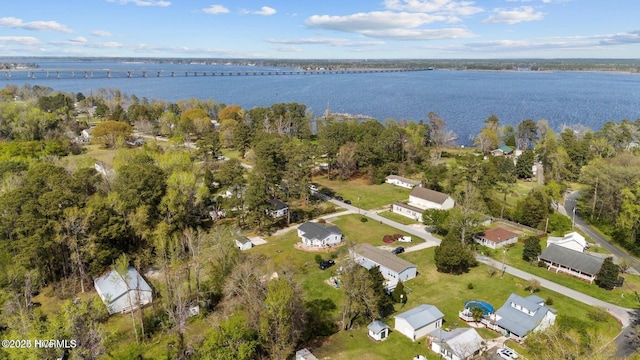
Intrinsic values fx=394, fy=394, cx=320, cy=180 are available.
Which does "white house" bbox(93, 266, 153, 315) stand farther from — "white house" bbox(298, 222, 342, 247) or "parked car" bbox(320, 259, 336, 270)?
"white house" bbox(298, 222, 342, 247)

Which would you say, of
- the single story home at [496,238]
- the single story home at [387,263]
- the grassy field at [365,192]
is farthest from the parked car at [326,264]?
the single story home at [496,238]

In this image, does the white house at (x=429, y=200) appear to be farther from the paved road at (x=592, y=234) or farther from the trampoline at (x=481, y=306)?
the trampoline at (x=481, y=306)

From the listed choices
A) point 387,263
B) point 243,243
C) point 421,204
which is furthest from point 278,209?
point 421,204

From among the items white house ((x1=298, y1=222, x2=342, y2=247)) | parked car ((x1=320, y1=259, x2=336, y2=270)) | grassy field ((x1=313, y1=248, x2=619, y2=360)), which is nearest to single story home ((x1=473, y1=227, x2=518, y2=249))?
grassy field ((x1=313, y1=248, x2=619, y2=360))

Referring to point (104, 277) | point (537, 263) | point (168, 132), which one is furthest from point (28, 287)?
point (168, 132)

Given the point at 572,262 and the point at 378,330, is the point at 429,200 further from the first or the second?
the point at 378,330
